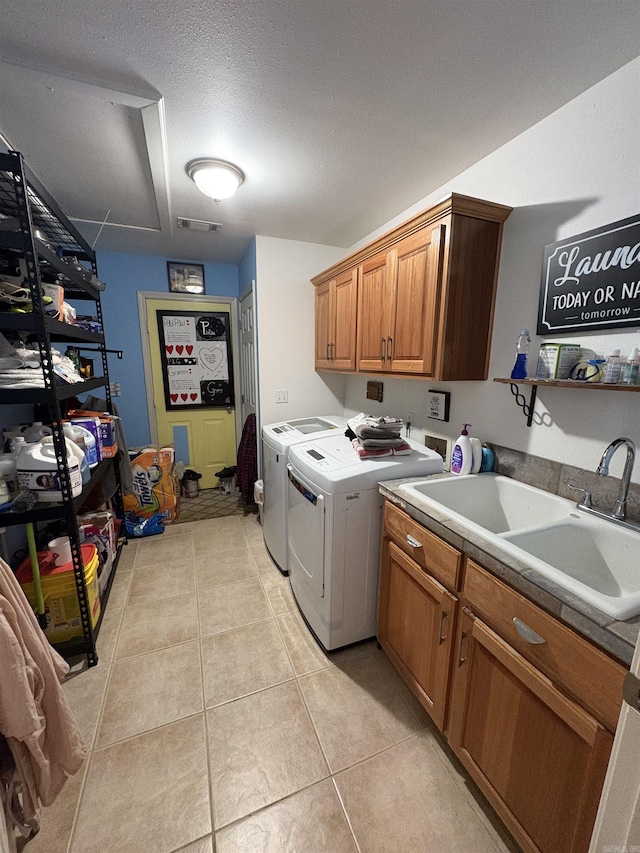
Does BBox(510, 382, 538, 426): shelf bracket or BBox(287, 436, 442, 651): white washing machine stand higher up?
BBox(510, 382, 538, 426): shelf bracket

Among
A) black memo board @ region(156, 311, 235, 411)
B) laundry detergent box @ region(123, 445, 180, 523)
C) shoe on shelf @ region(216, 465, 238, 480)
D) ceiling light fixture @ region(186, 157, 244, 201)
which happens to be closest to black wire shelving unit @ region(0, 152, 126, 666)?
ceiling light fixture @ region(186, 157, 244, 201)

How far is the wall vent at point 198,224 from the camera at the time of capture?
2.31 m

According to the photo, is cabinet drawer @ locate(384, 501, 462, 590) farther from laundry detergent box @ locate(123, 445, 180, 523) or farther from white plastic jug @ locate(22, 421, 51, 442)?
laundry detergent box @ locate(123, 445, 180, 523)

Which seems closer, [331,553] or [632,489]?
[632,489]

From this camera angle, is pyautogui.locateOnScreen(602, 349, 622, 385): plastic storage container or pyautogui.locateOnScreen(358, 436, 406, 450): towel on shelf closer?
pyautogui.locateOnScreen(602, 349, 622, 385): plastic storage container

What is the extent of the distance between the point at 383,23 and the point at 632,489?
160 cm

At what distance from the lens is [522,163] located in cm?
141

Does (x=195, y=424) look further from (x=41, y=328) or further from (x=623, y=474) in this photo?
(x=623, y=474)

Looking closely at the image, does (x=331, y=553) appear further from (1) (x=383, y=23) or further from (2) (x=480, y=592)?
(1) (x=383, y=23)

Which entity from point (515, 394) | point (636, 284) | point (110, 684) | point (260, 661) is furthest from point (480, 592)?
point (110, 684)

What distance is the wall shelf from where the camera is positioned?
3.31 ft

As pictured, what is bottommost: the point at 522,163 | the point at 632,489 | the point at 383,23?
the point at 632,489

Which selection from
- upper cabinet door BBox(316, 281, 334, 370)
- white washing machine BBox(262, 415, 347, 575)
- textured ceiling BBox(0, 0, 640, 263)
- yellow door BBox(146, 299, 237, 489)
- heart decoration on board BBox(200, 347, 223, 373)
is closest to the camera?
textured ceiling BBox(0, 0, 640, 263)

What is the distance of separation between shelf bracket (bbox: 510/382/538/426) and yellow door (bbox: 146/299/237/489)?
9.46ft
